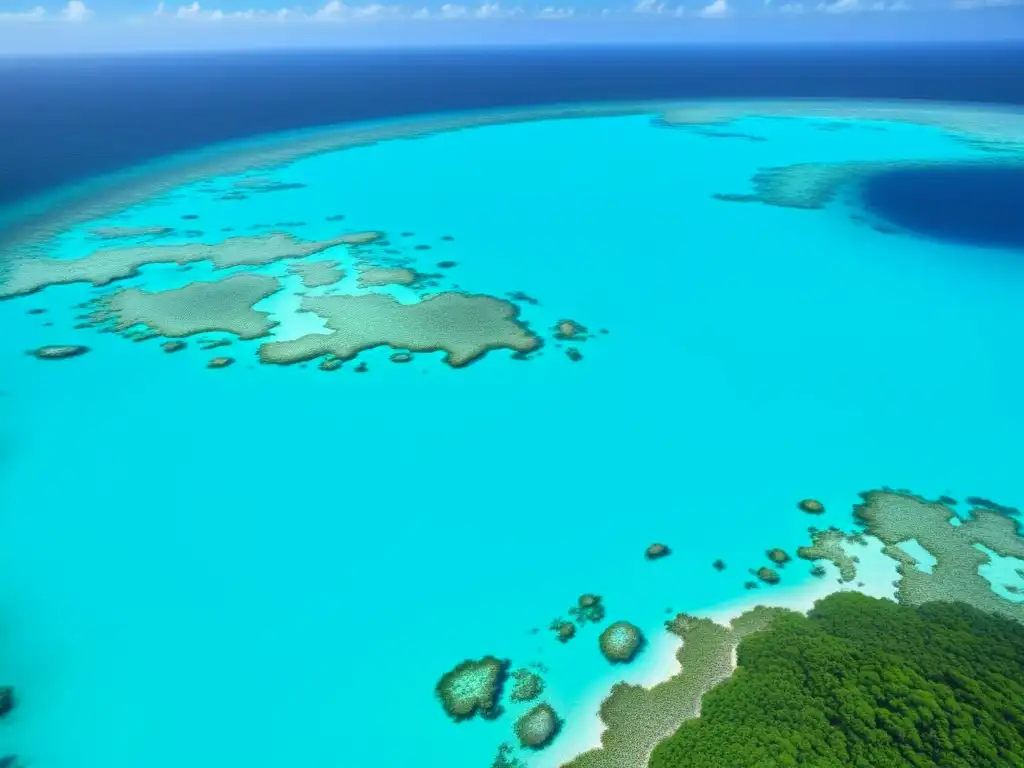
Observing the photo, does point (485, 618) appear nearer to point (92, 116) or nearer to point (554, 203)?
point (554, 203)

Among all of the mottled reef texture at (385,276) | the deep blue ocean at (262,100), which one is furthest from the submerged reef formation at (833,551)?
the deep blue ocean at (262,100)

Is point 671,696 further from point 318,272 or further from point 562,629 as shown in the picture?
point 318,272

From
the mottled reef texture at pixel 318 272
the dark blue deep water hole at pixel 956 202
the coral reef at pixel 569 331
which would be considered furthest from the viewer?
the dark blue deep water hole at pixel 956 202

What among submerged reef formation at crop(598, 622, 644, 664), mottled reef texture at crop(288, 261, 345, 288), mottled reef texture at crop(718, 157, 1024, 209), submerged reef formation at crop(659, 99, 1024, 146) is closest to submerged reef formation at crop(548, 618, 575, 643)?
submerged reef formation at crop(598, 622, 644, 664)

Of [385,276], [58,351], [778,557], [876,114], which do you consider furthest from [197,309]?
[876,114]

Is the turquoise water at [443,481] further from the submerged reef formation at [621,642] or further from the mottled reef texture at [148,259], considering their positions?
the mottled reef texture at [148,259]

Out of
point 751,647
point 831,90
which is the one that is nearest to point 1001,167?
point 751,647

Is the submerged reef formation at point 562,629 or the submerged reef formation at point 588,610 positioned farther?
the submerged reef formation at point 588,610

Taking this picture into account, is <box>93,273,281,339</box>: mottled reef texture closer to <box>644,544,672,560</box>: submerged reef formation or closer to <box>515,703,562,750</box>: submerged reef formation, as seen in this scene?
<box>644,544,672,560</box>: submerged reef formation
